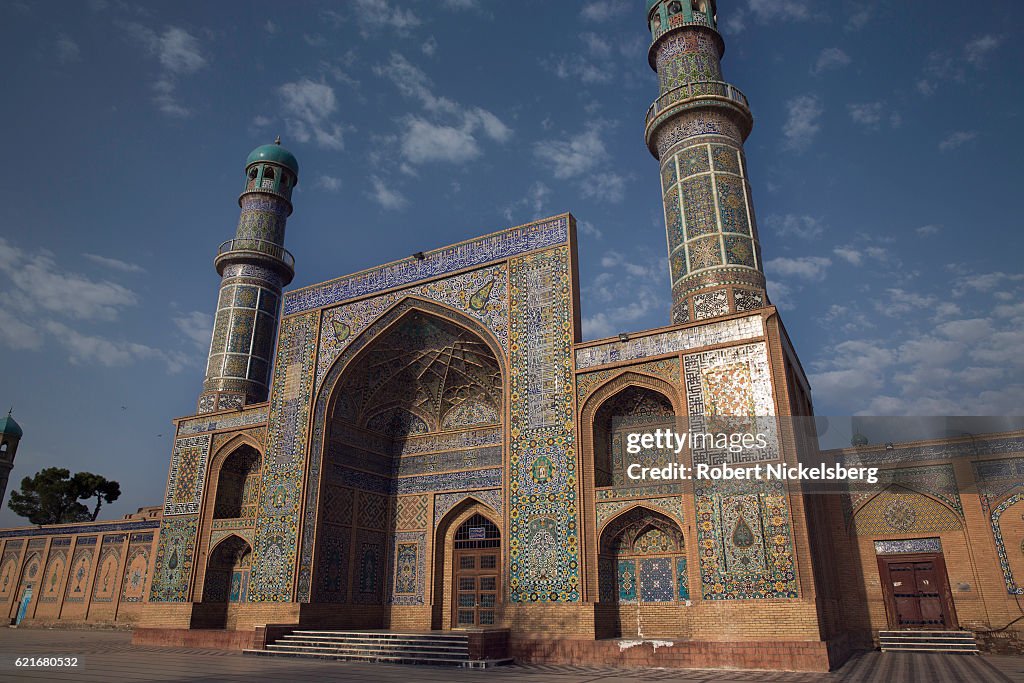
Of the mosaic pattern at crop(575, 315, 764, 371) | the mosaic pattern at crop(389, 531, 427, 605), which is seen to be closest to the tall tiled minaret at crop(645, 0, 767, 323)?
the mosaic pattern at crop(575, 315, 764, 371)

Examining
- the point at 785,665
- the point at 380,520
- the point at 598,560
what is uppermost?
the point at 380,520

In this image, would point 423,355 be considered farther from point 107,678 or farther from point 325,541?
point 107,678

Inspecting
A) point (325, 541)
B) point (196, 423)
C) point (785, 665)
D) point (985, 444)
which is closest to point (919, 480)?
point (985, 444)

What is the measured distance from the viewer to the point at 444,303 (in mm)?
11180

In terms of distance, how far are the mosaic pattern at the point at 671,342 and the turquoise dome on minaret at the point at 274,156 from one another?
10832 millimetres

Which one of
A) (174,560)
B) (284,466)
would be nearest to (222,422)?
(284,466)

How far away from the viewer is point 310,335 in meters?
12.4

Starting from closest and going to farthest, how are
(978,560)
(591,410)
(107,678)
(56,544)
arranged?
(107,678) < (591,410) < (978,560) < (56,544)

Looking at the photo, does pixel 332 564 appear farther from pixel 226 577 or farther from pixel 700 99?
pixel 700 99

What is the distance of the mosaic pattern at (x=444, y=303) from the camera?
10.6 metres

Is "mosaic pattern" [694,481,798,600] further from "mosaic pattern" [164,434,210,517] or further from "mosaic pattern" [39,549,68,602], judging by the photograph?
"mosaic pattern" [39,549,68,602]

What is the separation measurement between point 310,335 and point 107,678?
7.49 m

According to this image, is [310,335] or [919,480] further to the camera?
[310,335]

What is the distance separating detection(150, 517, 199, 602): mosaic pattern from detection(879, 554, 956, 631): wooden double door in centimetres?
1132
